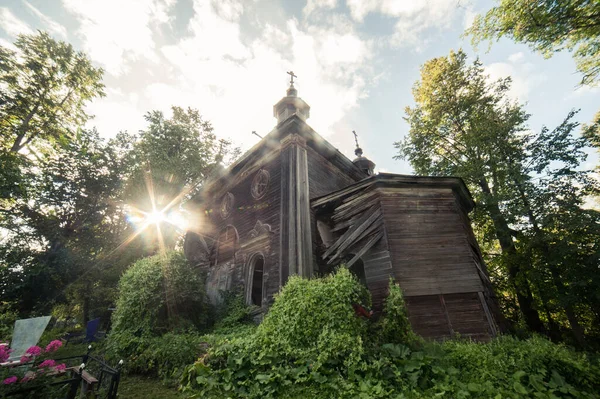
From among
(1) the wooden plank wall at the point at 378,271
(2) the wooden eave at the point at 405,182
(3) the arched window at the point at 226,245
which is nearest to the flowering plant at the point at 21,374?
(1) the wooden plank wall at the point at 378,271

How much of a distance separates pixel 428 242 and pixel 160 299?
9.73m

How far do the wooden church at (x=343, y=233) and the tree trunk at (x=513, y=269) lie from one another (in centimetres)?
281

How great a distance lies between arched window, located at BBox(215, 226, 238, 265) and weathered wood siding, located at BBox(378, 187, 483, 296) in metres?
7.65

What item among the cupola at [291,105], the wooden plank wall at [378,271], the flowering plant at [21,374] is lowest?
the flowering plant at [21,374]

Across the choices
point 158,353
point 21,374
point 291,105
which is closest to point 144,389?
point 158,353

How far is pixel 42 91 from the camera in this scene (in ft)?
51.9

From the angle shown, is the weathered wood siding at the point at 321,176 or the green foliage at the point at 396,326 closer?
the green foliage at the point at 396,326

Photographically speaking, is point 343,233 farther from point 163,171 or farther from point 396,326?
point 163,171

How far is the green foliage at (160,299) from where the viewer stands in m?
8.99

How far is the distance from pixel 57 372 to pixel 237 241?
7695 millimetres

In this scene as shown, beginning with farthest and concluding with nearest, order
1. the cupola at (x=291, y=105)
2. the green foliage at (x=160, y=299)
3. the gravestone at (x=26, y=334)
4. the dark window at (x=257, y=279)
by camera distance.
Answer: the cupola at (x=291, y=105) < the dark window at (x=257, y=279) < the green foliage at (x=160, y=299) < the gravestone at (x=26, y=334)

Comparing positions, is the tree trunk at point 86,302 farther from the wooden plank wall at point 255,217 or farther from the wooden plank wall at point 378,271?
the wooden plank wall at point 378,271

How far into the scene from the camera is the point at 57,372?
15.8ft

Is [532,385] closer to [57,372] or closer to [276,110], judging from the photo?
[57,372]
